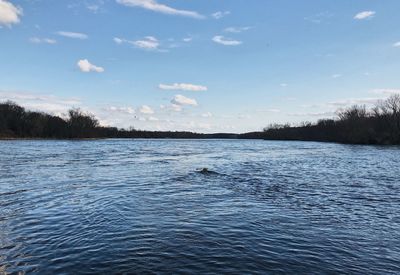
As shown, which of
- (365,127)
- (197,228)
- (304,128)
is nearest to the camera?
(197,228)

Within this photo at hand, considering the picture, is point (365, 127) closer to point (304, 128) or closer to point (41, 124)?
point (304, 128)

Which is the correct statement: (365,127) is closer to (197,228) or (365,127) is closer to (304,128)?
(304,128)

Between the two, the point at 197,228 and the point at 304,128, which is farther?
the point at 304,128

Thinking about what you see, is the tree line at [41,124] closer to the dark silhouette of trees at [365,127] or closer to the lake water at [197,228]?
the dark silhouette of trees at [365,127]

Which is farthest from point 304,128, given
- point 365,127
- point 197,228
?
point 197,228

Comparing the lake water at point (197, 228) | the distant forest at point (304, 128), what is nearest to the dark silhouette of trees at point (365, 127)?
the distant forest at point (304, 128)

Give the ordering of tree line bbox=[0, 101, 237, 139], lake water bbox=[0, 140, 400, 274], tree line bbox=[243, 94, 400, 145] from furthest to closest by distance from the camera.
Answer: tree line bbox=[0, 101, 237, 139], tree line bbox=[243, 94, 400, 145], lake water bbox=[0, 140, 400, 274]

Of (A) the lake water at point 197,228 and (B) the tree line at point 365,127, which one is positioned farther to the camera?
(B) the tree line at point 365,127

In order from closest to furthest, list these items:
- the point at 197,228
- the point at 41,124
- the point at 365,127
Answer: the point at 197,228
the point at 365,127
the point at 41,124

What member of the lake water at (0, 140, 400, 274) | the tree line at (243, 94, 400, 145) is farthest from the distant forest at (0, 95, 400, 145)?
the lake water at (0, 140, 400, 274)

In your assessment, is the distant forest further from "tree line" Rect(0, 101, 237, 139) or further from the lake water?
the lake water

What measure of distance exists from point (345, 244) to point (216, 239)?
11.7 feet

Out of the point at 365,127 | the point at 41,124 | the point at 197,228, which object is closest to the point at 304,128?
the point at 365,127

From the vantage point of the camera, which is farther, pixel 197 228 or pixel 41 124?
pixel 41 124
